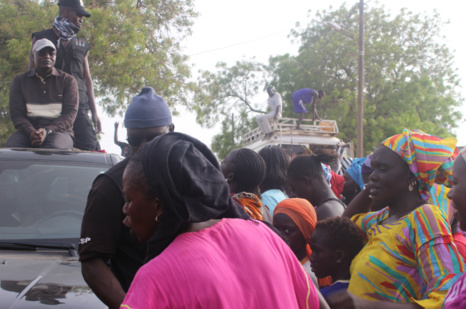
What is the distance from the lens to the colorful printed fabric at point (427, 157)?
2.71 m

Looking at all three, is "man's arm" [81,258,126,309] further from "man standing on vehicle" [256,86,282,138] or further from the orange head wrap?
"man standing on vehicle" [256,86,282,138]

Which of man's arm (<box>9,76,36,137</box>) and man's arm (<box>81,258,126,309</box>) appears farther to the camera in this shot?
man's arm (<box>9,76,36,137</box>)

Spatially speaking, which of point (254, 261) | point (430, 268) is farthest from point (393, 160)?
point (254, 261)

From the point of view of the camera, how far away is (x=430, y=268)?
87.2 inches

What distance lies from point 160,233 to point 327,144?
44.7ft

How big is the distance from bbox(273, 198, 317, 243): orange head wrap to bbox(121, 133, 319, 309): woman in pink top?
5.38 feet

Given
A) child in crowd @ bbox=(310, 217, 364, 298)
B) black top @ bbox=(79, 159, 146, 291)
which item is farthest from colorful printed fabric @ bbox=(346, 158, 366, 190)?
black top @ bbox=(79, 159, 146, 291)

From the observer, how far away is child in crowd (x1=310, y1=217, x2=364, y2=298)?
9.60 ft

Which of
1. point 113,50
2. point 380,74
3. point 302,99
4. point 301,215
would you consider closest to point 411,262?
point 301,215

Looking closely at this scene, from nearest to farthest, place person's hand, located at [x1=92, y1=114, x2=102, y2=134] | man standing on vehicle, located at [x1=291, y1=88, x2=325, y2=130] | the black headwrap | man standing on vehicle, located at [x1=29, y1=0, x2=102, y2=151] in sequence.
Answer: the black headwrap
man standing on vehicle, located at [x1=29, y1=0, x2=102, y2=151]
person's hand, located at [x1=92, y1=114, x2=102, y2=134]
man standing on vehicle, located at [x1=291, y1=88, x2=325, y2=130]

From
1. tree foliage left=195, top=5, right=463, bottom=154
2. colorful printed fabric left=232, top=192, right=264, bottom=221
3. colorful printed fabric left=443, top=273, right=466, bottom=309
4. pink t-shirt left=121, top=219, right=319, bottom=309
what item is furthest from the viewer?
tree foliage left=195, top=5, right=463, bottom=154

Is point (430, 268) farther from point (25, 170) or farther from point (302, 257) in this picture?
point (25, 170)

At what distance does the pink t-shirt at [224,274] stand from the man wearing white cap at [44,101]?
3.23m

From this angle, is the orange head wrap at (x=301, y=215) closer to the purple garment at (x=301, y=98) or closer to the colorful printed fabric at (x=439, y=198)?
the colorful printed fabric at (x=439, y=198)
